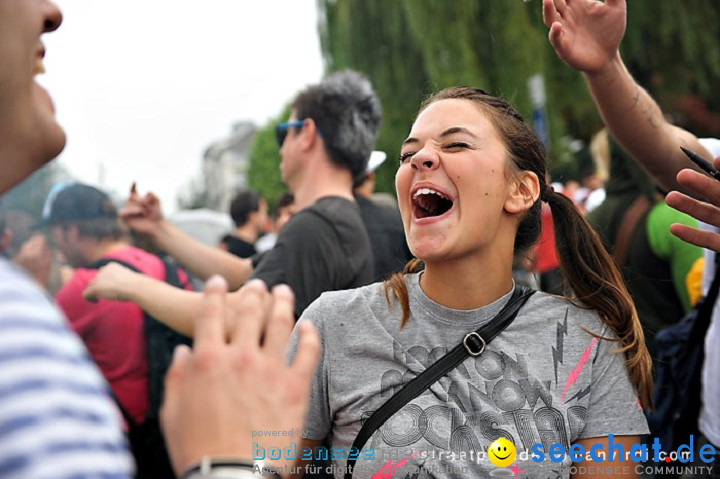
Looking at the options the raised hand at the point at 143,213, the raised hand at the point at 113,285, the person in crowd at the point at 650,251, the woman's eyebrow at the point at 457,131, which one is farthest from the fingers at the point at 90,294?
the person in crowd at the point at 650,251

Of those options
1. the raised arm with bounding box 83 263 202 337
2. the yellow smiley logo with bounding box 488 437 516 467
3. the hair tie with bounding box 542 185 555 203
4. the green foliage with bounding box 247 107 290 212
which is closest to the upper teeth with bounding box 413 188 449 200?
the hair tie with bounding box 542 185 555 203

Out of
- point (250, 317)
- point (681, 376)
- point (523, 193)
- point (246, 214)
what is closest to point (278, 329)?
point (250, 317)

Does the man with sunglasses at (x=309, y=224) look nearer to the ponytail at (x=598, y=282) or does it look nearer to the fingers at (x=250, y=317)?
the ponytail at (x=598, y=282)

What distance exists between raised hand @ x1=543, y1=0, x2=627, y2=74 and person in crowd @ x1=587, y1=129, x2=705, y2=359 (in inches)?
55.8

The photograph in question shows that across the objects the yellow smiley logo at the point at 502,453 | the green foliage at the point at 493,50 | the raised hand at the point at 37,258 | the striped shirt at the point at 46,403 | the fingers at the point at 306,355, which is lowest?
the green foliage at the point at 493,50

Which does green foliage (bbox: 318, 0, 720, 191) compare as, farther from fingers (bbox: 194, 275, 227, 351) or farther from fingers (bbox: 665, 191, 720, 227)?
fingers (bbox: 194, 275, 227, 351)

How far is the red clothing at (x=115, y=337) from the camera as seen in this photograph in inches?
116

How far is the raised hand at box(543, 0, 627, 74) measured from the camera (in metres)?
2.22

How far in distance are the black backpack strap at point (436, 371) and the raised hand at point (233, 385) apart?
32.3 inches

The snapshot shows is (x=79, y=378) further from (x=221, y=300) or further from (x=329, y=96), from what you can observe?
(x=329, y=96)

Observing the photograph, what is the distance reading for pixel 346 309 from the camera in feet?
6.63

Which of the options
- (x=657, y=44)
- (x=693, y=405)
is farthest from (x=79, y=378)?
(x=657, y=44)

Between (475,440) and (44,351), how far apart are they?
1.25 metres

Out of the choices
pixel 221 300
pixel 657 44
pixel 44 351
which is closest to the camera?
pixel 44 351
